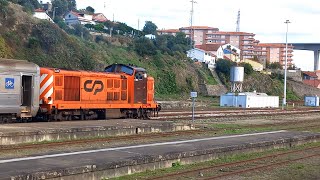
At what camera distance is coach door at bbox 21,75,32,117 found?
77.0ft

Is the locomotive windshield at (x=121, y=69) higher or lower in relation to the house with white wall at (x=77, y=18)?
lower

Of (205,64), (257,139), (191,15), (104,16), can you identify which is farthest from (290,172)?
(104,16)

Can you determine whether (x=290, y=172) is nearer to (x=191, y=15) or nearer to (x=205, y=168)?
(x=205, y=168)

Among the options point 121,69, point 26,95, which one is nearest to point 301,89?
point 121,69

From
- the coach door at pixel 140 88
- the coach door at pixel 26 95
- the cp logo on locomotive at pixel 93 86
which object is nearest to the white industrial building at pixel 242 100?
the coach door at pixel 140 88

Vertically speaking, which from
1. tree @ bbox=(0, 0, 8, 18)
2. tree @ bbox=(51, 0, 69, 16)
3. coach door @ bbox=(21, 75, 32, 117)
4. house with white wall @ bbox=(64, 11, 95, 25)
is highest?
tree @ bbox=(51, 0, 69, 16)

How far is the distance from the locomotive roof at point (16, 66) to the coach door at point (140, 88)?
7.64 metres

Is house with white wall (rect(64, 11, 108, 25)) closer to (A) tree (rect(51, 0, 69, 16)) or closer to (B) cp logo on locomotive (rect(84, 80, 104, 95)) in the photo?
(A) tree (rect(51, 0, 69, 16))

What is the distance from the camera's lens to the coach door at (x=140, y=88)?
99.5 ft

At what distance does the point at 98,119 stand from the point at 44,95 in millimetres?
4211

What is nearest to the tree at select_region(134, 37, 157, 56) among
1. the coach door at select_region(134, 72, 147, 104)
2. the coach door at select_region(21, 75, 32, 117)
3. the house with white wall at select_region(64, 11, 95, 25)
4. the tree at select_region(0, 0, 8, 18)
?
the tree at select_region(0, 0, 8, 18)

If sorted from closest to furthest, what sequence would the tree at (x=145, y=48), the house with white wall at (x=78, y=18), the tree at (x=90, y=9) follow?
the tree at (x=145, y=48), the house with white wall at (x=78, y=18), the tree at (x=90, y=9)

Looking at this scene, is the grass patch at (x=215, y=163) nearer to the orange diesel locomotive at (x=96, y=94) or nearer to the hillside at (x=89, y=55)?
the orange diesel locomotive at (x=96, y=94)

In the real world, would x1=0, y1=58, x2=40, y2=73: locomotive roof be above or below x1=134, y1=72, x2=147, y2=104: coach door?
above
